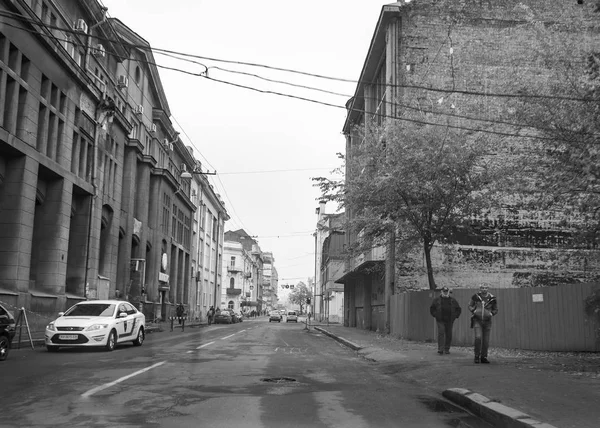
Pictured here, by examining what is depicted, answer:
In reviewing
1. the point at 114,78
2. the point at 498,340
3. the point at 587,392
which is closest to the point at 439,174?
the point at 498,340

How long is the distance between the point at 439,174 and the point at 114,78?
23.6 metres

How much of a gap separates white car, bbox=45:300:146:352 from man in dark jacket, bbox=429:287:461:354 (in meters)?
9.43

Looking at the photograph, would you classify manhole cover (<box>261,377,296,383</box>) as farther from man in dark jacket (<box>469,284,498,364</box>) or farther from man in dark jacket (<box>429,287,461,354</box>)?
man in dark jacket (<box>429,287,461,354</box>)

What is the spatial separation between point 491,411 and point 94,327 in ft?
41.2

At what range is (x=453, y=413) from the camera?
7.70m

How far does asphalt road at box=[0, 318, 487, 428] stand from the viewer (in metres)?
6.87

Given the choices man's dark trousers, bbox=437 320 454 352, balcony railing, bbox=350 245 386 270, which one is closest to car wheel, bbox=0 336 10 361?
man's dark trousers, bbox=437 320 454 352

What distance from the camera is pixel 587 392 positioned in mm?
8461

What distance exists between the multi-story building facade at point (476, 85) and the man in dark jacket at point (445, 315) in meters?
9.08

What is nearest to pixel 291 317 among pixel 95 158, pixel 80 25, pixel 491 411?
pixel 95 158

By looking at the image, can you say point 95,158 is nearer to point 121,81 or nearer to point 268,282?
point 121,81

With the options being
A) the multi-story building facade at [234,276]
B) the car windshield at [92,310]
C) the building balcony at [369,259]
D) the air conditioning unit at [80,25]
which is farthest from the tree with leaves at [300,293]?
the car windshield at [92,310]

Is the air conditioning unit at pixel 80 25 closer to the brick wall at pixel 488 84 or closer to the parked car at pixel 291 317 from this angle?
the brick wall at pixel 488 84

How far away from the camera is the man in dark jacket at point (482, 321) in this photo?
12.6m
